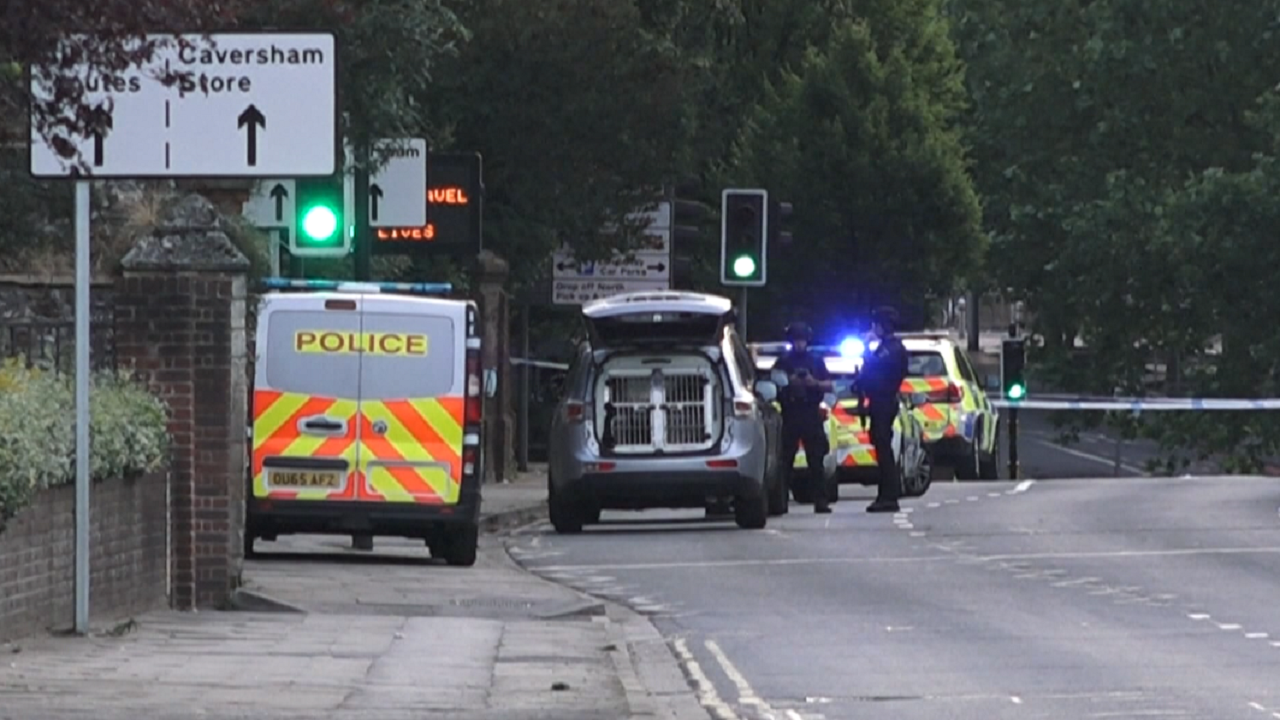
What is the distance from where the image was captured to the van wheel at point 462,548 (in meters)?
22.6

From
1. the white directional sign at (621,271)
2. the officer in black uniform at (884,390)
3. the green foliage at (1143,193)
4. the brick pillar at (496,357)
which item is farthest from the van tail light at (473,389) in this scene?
the green foliage at (1143,193)

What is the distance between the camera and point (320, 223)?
901 inches

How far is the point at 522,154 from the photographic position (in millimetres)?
34906

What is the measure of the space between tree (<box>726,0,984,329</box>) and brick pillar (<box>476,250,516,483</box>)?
1803cm

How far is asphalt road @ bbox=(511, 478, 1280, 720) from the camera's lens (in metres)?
13.8

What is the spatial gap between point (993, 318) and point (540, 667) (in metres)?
130

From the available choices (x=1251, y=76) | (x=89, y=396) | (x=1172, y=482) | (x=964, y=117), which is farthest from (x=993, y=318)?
(x=89, y=396)

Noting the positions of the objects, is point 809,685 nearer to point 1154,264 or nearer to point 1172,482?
point 1172,482

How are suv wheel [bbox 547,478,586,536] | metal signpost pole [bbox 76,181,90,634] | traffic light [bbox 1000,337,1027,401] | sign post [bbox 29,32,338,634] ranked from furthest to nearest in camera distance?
traffic light [bbox 1000,337,1027,401], suv wheel [bbox 547,478,586,536], sign post [bbox 29,32,338,634], metal signpost pole [bbox 76,181,90,634]

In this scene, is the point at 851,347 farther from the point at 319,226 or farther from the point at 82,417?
the point at 82,417

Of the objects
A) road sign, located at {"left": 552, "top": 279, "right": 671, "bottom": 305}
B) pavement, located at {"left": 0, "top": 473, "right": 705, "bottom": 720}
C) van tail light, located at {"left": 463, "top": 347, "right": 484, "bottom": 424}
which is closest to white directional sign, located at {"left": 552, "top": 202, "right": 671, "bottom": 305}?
road sign, located at {"left": 552, "top": 279, "right": 671, "bottom": 305}

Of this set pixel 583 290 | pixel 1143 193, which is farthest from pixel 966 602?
pixel 1143 193

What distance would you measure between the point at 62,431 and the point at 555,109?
60.6 feet

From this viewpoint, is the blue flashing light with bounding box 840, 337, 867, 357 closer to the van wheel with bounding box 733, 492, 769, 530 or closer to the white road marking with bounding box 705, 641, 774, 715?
the van wheel with bounding box 733, 492, 769, 530
